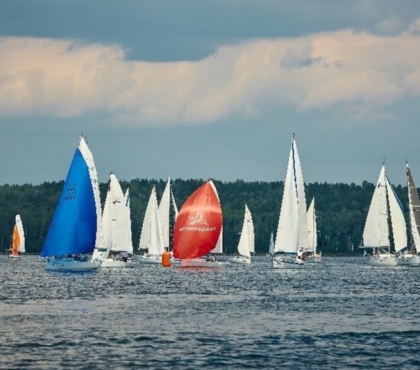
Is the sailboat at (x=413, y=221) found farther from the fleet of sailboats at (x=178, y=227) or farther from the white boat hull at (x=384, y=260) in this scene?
the white boat hull at (x=384, y=260)

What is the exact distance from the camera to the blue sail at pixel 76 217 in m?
98.8

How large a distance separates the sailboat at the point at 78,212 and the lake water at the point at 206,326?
27.2 feet

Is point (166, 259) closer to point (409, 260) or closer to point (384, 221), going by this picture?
point (384, 221)

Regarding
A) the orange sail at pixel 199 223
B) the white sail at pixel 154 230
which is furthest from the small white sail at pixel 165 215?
the orange sail at pixel 199 223

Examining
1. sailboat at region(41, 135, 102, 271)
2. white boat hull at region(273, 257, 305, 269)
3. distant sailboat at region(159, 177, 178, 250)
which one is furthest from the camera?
distant sailboat at region(159, 177, 178, 250)

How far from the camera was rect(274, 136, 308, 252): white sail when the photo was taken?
10994cm

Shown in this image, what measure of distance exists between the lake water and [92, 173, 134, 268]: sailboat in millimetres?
27319

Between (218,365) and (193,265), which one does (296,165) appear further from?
(218,365)

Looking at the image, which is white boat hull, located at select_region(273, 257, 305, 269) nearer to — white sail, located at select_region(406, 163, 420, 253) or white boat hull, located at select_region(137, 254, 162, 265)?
white sail, located at select_region(406, 163, 420, 253)

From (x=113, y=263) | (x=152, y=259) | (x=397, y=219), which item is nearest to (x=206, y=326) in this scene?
(x=113, y=263)

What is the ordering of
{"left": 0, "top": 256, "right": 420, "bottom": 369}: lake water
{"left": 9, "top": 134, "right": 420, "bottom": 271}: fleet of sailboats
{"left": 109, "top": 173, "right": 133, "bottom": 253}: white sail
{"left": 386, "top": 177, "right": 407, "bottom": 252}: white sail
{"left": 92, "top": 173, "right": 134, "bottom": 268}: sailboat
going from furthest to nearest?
{"left": 386, "top": 177, "right": 407, "bottom": 252}: white sail
{"left": 109, "top": 173, "right": 133, "bottom": 253}: white sail
{"left": 92, "top": 173, "right": 134, "bottom": 268}: sailboat
{"left": 9, "top": 134, "right": 420, "bottom": 271}: fleet of sailboats
{"left": 0, "top": 256, "right": 420, "bottom": 369}: lake water

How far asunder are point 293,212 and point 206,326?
5633 centimetres

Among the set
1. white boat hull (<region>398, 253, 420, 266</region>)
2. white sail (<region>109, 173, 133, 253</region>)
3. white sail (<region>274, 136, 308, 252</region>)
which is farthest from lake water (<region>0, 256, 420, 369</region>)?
white boat hull (<region>398, 253, 420, 266</region>)

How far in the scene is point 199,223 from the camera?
383 ft
